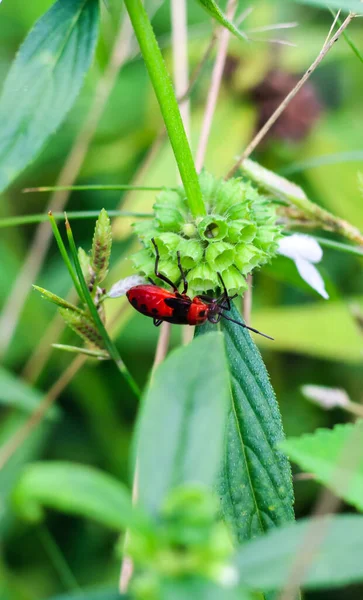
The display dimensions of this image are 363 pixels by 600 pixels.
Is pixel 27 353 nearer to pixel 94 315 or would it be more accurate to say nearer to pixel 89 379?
pixel 89 379

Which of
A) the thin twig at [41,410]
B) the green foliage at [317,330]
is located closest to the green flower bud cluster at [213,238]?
the thin twig at [41,410]

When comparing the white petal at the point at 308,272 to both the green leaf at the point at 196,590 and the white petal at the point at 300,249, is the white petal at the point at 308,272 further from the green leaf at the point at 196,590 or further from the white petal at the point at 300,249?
the green leaf at the point at 196,590

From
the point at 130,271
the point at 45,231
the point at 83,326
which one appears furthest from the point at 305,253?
the point at 45,231

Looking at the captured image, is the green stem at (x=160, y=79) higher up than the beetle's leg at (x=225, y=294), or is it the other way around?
the green stem at (x=160, y=79)

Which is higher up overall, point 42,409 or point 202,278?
point 202,278

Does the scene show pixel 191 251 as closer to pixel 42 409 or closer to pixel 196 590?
pixel 196 590

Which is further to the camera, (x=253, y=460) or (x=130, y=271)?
(x=130, y=271)
